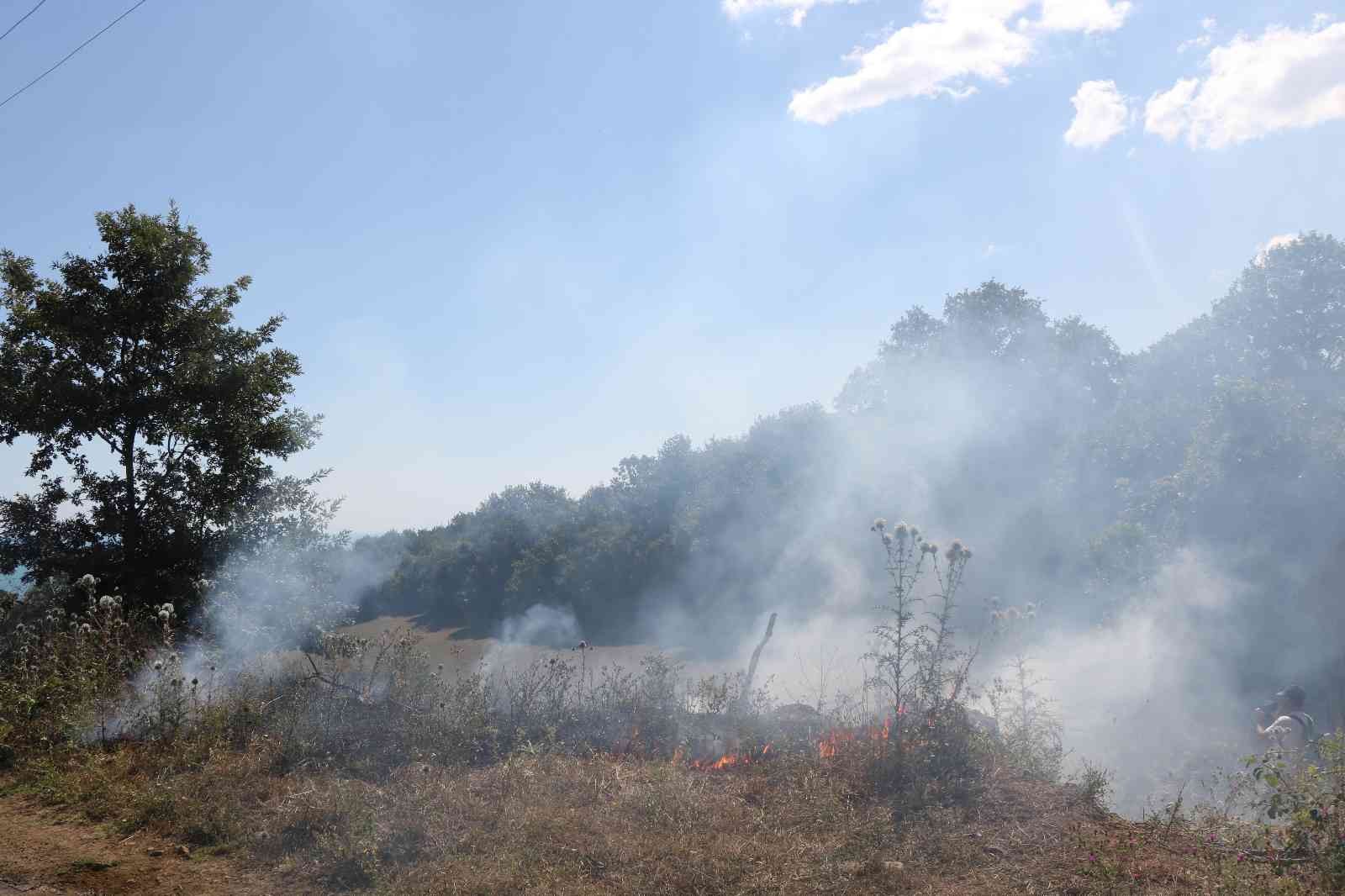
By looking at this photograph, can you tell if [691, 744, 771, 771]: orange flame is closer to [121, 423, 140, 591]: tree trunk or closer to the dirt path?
the dirt path

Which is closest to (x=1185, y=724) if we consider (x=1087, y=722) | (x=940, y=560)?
(x=1087, y=722)

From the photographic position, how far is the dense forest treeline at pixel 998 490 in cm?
1270

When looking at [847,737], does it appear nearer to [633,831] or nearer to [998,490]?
[633,831]

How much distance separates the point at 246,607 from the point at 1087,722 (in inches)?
417

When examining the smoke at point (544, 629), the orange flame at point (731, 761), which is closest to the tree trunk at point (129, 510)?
the orange flame at point (731, 761)

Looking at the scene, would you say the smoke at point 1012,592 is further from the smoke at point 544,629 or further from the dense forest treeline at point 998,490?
the smoke at point 544,629

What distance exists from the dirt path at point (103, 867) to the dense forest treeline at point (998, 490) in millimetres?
13114

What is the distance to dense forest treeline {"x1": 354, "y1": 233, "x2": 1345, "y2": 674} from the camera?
1270 cm

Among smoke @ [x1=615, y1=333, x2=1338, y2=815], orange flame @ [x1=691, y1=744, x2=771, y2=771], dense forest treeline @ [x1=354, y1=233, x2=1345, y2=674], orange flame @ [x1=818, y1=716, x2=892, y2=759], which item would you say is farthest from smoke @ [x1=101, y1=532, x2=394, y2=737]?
dense forest treeline @ [x1=354, y1=233, x2=1345, y2=674]

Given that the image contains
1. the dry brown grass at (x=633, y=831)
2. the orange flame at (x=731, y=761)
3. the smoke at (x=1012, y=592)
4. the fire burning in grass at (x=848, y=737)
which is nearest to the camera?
the dry brown grass at (x=633, y=831)

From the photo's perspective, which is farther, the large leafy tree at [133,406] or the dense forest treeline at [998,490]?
the dense forest treeline at [998,490]

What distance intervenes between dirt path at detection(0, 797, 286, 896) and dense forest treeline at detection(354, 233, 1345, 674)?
43.0ft

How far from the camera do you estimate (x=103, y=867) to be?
15.4 ft

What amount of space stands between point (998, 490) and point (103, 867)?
19327 mm
